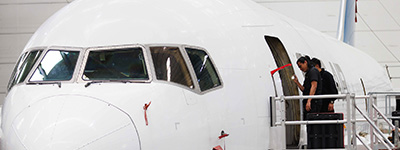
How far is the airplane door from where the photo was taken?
929 centimetres

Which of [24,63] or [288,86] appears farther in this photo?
[288,86]

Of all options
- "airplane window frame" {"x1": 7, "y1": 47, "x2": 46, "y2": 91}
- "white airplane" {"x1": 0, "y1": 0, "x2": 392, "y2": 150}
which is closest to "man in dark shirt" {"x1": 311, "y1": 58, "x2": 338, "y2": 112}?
"white airplane" {"x1": 0, "y1": 0, "x2": 392, "y2": 150}

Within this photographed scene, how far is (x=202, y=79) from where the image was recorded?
6.88m

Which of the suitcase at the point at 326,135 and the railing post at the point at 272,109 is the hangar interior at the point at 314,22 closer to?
the suitcase at the point at 326,135

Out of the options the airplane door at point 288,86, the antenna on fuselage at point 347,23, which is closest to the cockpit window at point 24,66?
the airplane door at point 288,86

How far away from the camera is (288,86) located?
9438mm

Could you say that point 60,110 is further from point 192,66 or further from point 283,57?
point 283,57

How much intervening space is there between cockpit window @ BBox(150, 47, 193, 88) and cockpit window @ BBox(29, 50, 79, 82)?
0.88 m

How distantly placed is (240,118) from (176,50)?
1.13m

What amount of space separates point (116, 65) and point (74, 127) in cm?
117

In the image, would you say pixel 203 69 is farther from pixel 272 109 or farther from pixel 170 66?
pixel 272 109

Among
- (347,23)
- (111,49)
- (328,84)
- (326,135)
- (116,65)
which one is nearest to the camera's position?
(116,65)

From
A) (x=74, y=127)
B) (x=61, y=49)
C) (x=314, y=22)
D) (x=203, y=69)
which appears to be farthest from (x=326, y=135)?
(x=314, y=22)

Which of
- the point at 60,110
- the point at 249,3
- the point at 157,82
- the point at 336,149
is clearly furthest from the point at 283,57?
the point at 60,110
